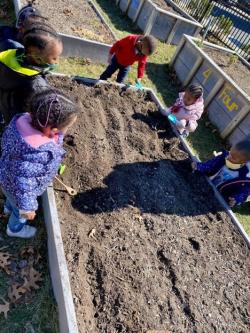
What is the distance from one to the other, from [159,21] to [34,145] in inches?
282

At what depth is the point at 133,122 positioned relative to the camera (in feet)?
16.2

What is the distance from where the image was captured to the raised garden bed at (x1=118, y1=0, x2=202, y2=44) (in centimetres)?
848

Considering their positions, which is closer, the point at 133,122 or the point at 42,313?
the point at 42,313

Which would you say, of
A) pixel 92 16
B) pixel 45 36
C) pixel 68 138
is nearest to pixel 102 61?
pixel 92 16

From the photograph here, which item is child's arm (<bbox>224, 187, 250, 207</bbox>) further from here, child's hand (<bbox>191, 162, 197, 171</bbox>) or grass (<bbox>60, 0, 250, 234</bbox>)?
grass (<bbox>60, 0, 250, 234</bbox>)

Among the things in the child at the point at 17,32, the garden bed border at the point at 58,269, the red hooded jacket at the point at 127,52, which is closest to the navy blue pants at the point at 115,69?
the red hooded jacket at the point at 127,52

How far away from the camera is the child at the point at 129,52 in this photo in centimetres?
496

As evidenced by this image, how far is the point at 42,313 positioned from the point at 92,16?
6861 mm

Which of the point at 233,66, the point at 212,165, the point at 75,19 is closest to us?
the point at 212,165

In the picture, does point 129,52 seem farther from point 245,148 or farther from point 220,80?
point 245,148

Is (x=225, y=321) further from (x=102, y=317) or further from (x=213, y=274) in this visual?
(x=102, y=317)

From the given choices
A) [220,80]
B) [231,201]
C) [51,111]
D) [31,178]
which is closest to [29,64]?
[51,111]

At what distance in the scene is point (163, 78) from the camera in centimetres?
755

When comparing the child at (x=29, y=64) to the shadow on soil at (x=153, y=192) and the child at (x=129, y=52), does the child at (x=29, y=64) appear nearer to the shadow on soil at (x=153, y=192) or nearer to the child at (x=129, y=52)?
the shadow on soil at (x=153, y=192)
